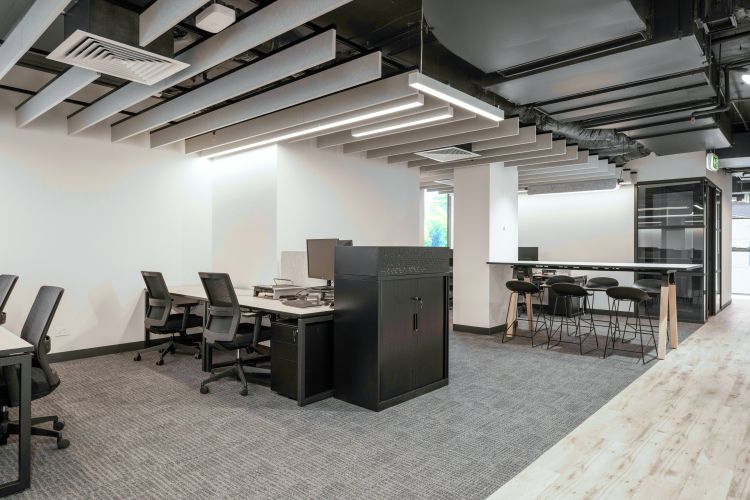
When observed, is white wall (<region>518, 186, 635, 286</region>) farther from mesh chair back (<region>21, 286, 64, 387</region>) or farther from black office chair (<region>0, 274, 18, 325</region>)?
black office chair (<region>0, 274, 18, 325</region>)

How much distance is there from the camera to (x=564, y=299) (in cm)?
837

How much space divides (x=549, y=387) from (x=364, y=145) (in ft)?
12.2

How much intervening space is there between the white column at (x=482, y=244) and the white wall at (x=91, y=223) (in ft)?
12.4

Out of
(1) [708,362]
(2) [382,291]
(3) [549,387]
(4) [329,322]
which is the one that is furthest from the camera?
(1) [708,362]

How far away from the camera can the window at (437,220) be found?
11.8 m

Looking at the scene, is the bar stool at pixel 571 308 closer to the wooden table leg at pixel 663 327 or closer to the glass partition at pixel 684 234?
the wooden table leg at pixel 663 327

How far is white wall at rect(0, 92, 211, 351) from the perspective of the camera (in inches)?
199

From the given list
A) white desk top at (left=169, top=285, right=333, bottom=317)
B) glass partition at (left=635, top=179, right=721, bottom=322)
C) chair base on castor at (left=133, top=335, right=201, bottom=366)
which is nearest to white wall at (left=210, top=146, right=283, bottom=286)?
white desk top at (left=169, top=285, right=333, bottom=317)

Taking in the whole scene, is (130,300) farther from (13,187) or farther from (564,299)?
(564,299)

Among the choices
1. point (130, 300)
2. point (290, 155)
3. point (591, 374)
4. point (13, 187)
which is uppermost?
point (290, 155)

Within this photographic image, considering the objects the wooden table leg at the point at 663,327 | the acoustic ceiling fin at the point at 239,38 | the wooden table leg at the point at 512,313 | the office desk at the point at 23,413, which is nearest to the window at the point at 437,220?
the wooden table leg at the point at 512,313

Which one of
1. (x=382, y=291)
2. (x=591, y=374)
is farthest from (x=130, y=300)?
(x=591, y=374)

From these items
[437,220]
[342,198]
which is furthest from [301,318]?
[437,220]

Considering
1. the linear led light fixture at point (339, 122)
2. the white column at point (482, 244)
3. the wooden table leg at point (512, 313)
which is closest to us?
the linear led light fixture at point (339, 122)
